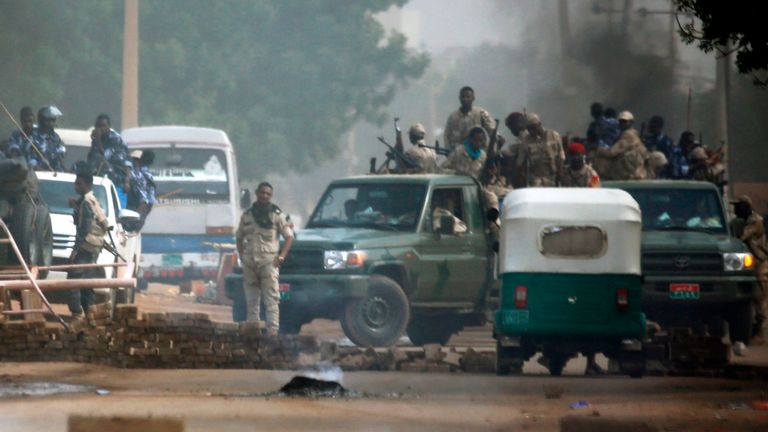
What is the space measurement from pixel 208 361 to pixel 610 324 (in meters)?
3.50

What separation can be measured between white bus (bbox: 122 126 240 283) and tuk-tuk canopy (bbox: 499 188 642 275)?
14.0 meters

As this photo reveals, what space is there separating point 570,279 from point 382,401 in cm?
279

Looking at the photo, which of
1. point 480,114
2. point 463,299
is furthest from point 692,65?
point 463,299

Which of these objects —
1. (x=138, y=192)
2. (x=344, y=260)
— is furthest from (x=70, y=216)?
(x=344, y=260)

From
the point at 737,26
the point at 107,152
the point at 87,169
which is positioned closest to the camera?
the point at 737,26

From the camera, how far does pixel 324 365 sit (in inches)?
626

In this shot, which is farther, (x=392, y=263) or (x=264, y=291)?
(x=264, y=291)

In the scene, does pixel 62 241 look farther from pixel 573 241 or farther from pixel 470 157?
pixel 573 241

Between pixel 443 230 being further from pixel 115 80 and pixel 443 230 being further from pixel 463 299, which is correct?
pixel 115 80

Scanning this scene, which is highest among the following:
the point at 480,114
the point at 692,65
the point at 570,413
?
the point at 692,65

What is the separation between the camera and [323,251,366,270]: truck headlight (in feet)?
58.0

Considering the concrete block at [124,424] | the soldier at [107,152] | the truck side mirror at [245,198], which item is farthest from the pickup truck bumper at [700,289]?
the truck side mirror at [245,198]

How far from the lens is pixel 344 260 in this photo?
1769 centimetres

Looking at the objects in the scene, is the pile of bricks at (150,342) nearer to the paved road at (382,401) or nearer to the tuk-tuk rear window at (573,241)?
the paved road at (382,401)
